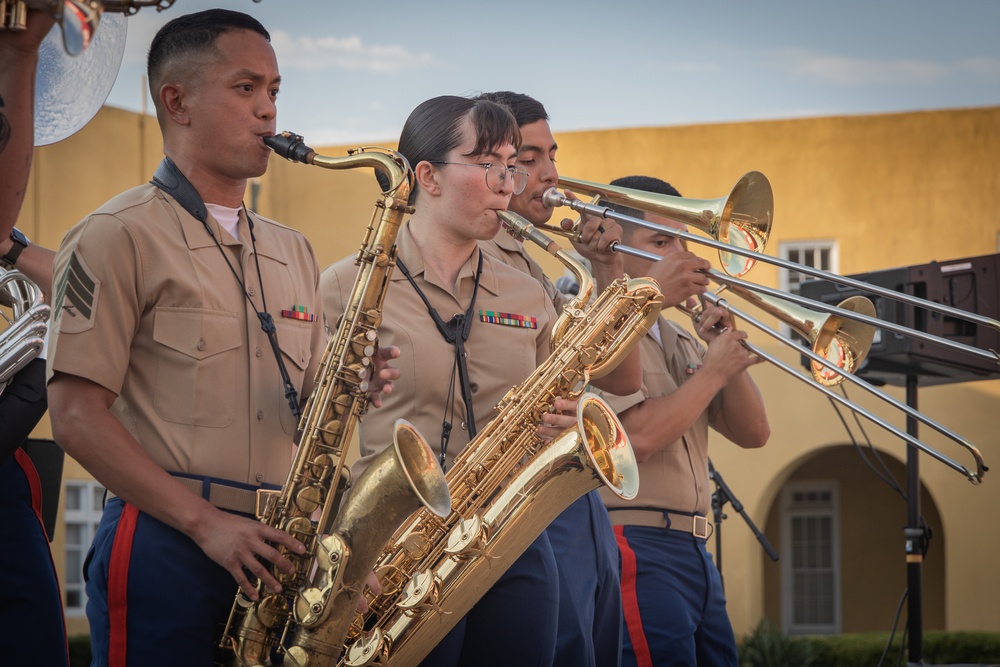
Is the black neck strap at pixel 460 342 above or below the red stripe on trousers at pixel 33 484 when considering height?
above

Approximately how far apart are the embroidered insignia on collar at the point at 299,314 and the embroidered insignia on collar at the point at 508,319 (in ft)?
2.04

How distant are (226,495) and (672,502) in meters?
2.24

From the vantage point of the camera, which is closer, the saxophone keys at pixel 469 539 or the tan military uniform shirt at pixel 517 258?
the saxophone keys at pixel 469 539

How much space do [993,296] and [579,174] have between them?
10084mm

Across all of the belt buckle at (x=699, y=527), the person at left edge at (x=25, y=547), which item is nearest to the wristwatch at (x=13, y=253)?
the person at left edge at (x=25, y=547)

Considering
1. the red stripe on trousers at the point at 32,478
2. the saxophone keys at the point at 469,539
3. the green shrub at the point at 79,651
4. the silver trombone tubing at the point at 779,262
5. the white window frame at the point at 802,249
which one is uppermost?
the white window frame at the point at 802,249

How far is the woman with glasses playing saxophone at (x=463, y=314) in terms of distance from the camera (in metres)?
3.55

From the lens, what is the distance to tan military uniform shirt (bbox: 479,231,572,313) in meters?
4.43

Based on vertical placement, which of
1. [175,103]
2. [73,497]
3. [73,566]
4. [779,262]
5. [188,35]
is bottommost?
[73,566]

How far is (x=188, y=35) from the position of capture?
335cm

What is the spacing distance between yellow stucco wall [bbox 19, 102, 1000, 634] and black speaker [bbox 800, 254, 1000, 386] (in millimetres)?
8503

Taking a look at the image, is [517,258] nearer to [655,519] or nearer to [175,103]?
[655,519]

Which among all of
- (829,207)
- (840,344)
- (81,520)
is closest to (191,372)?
(840,344)

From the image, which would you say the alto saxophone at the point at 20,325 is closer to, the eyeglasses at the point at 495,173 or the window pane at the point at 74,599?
the eyeglasses at the point at 495,173
